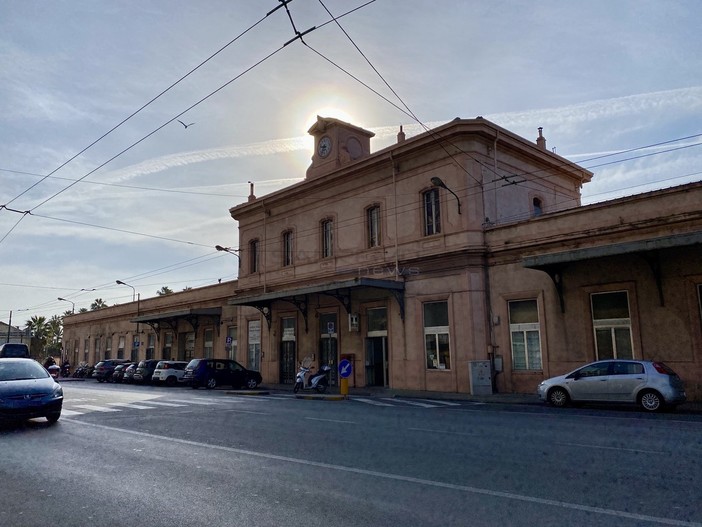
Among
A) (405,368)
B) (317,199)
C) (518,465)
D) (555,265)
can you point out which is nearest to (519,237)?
(555,265)

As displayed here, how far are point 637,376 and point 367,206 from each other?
15433 millimetres

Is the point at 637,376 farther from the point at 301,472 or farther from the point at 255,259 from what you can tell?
the point at 255,259

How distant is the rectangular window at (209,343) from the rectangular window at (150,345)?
28.9 feet

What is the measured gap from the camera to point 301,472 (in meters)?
7.01

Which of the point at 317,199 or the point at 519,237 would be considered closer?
the point at 519,237

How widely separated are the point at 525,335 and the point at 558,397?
16.8ft

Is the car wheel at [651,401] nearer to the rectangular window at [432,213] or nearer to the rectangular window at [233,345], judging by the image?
the rectangular window at [432,213]

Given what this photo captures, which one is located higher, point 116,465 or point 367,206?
point 367,206

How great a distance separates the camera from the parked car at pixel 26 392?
1099cm

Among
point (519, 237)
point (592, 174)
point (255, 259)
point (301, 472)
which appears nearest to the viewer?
point (301, 472)

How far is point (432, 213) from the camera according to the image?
24.9 metres

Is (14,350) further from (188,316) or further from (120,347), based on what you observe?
(120,347)

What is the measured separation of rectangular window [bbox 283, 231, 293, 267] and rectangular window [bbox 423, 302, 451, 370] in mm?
10653

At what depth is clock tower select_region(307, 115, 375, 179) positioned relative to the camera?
30.1 meters
